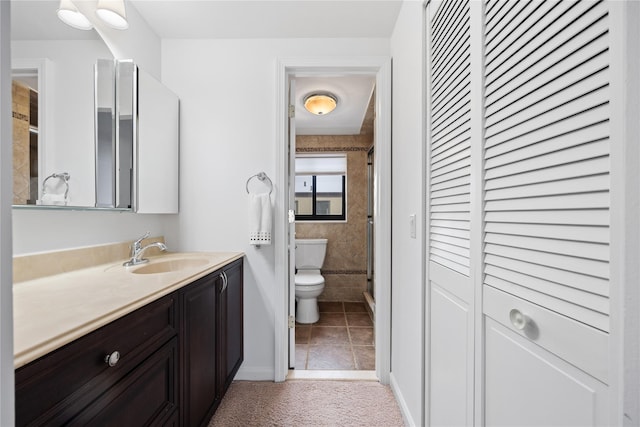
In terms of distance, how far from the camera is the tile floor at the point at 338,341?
2072mm

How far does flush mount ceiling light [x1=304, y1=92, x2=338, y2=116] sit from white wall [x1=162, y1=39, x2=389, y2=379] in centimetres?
71

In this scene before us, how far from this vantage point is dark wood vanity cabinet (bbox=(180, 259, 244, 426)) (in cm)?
116

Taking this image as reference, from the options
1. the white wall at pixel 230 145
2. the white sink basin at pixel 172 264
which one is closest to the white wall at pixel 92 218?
the white wall at pixel 230 145

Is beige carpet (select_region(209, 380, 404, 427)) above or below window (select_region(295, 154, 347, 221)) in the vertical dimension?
below

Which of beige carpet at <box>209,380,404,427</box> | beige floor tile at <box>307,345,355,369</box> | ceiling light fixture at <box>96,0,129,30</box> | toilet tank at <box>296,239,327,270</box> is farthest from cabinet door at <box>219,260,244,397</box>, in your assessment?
toilet tank at <box>296,239,327,270</box>

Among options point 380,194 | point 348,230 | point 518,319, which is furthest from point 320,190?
point 518,319

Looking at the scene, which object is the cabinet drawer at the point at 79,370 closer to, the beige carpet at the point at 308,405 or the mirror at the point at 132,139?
the mirror at the point at 132,139

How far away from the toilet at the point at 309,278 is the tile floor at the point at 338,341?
121 mm

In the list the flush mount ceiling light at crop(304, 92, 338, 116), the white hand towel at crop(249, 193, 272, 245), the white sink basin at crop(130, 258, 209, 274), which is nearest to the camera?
the white sink basin at crop(130, 258, 209, 274)

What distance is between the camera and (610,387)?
18.2 inches

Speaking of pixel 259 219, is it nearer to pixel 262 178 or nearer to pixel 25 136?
pixel 262 178

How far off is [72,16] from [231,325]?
1670mm

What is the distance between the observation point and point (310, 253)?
3.34 meters

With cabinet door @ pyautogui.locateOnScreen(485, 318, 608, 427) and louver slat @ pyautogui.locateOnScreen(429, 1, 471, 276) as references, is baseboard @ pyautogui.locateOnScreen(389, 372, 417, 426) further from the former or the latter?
louver slat @ pyautogui.locateOnScreen(429, 1, 471, 276)
